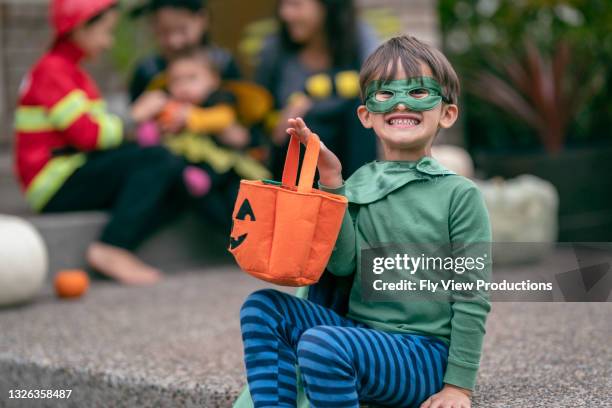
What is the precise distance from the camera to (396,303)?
84.1 inches

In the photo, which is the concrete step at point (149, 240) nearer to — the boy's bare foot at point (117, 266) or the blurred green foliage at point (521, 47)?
the boy's bare foot at point (117, 266)

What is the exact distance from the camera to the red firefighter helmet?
184 inches

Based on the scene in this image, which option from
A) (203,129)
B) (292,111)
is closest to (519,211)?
(292,111)

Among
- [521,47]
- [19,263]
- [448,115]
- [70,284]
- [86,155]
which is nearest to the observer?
[448,115]

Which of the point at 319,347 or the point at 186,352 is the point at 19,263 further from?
the point at 319,347

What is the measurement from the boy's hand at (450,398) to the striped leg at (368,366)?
0.9 inches

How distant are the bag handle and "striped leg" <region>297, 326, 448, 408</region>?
0.31m

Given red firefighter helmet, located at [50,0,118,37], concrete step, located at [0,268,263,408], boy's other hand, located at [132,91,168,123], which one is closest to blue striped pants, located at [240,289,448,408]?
concrete step, located at [0,268,263,408]

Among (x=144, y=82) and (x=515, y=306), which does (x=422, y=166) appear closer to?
(x=515, y=306)

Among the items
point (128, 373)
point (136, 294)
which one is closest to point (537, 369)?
point (128, 373)

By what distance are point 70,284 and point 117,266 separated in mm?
494

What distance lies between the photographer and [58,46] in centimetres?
474

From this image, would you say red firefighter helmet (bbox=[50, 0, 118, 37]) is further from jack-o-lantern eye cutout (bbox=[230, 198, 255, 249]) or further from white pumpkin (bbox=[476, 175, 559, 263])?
jack-o-lantern eye cutout (bbox=[230, 198, 255, 249])

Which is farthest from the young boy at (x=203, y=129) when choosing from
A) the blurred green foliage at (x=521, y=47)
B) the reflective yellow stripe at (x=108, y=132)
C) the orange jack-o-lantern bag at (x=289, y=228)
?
the orange jack-o-lantern bag at (x=289, y=228)
